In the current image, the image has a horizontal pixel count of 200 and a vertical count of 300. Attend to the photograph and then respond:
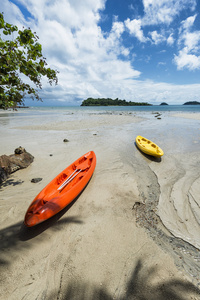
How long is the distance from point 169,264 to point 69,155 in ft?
23.7

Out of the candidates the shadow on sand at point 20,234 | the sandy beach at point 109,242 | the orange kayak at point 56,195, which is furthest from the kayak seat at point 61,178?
the shadow on sand at point 20,234

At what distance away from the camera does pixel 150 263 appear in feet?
9.21

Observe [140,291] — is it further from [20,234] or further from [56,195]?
[56,195]

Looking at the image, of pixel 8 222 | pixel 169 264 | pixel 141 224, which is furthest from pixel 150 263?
pixel 8 222

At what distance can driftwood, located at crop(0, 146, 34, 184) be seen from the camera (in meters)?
5.96

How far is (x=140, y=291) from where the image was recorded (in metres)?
2.39

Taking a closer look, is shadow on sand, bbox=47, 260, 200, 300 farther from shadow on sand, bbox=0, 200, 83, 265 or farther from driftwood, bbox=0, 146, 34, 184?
driftwood, bbox=0, 146, 34, 184

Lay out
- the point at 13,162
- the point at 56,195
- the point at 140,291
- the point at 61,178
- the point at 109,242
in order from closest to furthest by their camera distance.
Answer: the point at 140,291
the point at 109,242
the point at 56,195
the point at 61,178
the point at 13,162

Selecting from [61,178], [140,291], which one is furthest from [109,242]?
[61,178]

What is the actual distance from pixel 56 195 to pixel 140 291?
328cm

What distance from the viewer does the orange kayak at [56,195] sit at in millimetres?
3557

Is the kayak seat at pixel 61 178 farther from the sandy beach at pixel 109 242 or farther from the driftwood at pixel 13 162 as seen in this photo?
the driftwood at pixel 13 162

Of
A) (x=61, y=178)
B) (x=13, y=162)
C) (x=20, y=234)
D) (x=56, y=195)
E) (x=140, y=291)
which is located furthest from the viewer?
(x=13, y=162)

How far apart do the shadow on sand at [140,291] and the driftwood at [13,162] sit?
16.5ft
